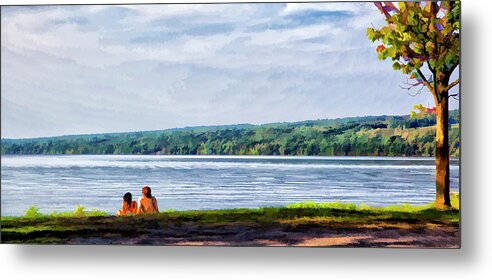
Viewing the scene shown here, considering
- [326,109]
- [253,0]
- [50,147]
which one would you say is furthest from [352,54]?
[50,147]

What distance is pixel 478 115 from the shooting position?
5.66 metres

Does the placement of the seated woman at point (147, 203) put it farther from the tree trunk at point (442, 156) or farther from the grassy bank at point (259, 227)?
the tree trunk at point (442, 156)

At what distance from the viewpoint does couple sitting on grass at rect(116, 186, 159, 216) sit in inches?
231

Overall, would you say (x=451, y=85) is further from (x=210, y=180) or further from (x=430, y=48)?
(x=210, y=180)

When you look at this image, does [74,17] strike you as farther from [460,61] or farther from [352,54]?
[460,61]

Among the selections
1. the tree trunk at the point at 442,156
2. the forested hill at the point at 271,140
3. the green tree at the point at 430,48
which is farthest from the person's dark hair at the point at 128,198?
the tree trunk at the point at 442,156

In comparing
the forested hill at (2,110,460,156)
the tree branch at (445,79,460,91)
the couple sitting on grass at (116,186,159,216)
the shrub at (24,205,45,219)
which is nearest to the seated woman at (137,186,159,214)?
the couple sitting on grass at (116,186,159,216)

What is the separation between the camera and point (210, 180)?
5871mm

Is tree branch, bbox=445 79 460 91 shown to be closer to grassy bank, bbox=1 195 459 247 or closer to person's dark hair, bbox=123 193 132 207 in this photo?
grassy bank, bbox=1 195 459 247

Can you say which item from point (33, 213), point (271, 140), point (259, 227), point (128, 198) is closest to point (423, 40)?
point (271, 140)

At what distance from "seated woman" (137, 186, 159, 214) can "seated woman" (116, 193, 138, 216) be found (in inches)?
1.4

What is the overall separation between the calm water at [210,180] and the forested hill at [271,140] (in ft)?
0.18

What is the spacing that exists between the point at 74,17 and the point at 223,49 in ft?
3.44

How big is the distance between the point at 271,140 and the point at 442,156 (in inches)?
44.7
